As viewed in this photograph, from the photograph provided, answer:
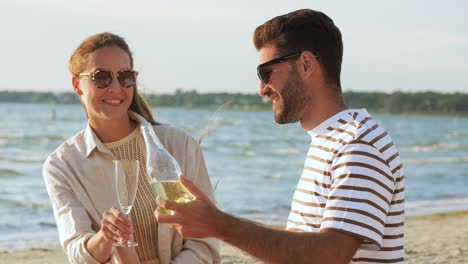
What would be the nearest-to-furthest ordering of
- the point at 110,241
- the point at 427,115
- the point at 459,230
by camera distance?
the point at 110,241 → the point at 459,230 → the point at 427,115

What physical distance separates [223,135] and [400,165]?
41.0 meters

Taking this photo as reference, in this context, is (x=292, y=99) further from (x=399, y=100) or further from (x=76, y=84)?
(x=399, y=100)

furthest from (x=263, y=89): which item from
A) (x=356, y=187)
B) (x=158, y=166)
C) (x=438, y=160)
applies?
(x=438, y=160)

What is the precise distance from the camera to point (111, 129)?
4660 millimetres

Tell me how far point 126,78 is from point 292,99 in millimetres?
1752

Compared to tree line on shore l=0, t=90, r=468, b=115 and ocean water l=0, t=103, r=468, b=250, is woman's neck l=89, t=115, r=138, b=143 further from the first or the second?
tree line on shore l=0, t=90, r=468, b=115

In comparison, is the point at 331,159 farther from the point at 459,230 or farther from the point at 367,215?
the point at 459,230

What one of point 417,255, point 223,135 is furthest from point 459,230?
point 223,135

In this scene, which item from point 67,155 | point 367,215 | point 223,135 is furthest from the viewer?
point 223,135

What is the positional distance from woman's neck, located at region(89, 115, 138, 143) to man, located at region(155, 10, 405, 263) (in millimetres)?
1746

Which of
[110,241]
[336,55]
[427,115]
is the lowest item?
[427,115]

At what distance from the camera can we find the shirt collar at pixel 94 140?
180 inches

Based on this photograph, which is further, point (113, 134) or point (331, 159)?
point (113, 134)

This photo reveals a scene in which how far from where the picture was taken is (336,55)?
296cm
